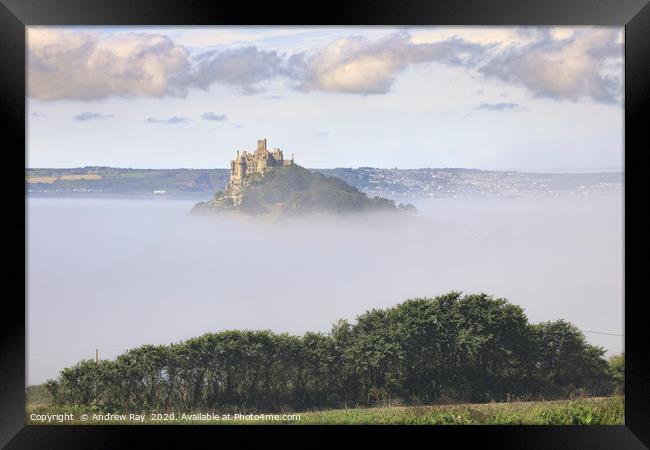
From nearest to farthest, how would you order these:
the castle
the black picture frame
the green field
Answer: the black picture frame < the green field < the castle

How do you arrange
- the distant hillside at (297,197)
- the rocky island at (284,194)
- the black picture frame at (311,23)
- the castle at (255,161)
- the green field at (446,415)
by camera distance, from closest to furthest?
the black picture frame at (311,23)
the green field at (446,415)
the castle at (255,161)
the rocky island at (284,194)
the distant hillside at (297,197)

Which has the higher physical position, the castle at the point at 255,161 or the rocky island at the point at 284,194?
the castle at the point at 255,161

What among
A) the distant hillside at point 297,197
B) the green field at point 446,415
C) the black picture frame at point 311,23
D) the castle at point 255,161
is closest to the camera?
the black picture frame at point 311,23

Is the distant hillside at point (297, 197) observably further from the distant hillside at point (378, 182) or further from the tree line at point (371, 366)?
the tree line at point (371, 366)

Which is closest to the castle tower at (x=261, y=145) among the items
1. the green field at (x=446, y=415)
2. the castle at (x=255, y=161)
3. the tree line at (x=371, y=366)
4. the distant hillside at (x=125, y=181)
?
the castle at (x=255, y=161)

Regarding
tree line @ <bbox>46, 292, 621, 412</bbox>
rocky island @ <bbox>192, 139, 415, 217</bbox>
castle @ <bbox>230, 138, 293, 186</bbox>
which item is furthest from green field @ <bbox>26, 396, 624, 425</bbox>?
castle @ <bbox>230, 138, 293, 186</bbox>

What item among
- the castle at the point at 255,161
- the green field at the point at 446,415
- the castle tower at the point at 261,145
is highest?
the castle tower at the point at 261,145

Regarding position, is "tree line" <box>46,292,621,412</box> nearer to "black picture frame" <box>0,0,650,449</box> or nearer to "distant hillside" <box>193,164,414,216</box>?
"black picture frame" <box>0,0,650,449</box>

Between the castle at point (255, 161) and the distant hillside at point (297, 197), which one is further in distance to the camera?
the distant hillside at point (297, 197)
